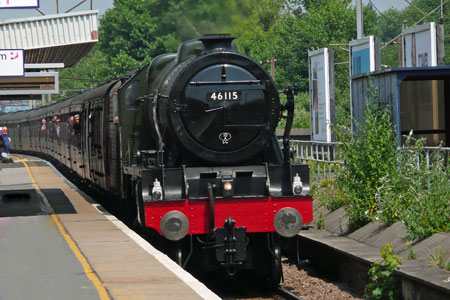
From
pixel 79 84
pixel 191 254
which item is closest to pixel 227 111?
pixel 191 254

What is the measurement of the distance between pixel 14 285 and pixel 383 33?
137252mm

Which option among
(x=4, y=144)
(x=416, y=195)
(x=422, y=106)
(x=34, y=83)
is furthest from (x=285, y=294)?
(x=4, y=144)

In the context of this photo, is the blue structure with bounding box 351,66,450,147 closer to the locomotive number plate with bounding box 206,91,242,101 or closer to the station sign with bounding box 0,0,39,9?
the locomotive number plate with bounding box 206,91,242,101

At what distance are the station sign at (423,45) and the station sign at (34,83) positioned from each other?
1213 cm

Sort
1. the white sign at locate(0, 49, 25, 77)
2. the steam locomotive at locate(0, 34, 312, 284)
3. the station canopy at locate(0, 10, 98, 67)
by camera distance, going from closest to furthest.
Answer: the steam locomotive at locate(0, 34, 312, 284) < the white sign at locate(0, 49, 25, 77) < the station canopy at locate(0, 10, 98, 67)

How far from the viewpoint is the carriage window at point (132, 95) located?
13.6m

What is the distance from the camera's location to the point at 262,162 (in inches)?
499

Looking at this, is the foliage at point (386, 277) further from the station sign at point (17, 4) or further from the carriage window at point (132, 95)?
the station sign at point (17, 4)

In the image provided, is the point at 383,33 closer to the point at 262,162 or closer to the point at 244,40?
the point at 244,40

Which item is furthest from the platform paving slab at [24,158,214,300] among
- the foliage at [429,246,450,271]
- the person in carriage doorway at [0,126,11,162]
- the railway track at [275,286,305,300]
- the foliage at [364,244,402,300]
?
the person in carriage doorway at [0,126,11,162]

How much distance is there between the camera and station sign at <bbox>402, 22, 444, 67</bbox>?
22125 millimetres

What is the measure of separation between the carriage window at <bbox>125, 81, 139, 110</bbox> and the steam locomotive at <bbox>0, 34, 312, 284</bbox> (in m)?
0.58

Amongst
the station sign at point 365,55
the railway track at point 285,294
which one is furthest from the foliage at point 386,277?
the station sign at point 365,55

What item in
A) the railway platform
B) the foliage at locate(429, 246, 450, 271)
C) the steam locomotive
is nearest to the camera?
the railway platform
